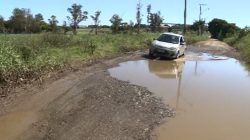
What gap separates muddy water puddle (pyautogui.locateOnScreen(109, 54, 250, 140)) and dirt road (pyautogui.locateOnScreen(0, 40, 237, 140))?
0.50 m

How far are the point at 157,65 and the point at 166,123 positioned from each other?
38.1 feet

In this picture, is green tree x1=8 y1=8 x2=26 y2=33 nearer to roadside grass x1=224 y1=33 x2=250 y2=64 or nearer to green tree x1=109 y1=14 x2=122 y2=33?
green tree x1=109 y1=14 x2=122 y2=33

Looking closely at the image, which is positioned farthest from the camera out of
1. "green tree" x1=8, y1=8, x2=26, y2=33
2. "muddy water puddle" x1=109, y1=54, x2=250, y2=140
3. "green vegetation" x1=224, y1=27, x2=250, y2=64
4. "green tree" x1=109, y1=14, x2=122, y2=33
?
"green tree" x1=8, y1=8, x2=26, y2=33

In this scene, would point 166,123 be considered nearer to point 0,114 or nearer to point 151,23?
point 0,114

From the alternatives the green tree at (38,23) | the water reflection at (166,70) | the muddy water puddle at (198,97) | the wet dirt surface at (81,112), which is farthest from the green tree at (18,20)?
the wet dirt surface at (81,112)

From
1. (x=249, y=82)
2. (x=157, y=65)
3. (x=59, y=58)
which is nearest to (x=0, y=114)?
(x=59, y=58)

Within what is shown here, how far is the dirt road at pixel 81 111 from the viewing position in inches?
304

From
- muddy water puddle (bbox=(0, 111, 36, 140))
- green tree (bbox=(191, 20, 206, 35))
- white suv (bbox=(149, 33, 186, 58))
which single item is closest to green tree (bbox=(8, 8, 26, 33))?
green tree (bbox=(191, 20, 206, 35))

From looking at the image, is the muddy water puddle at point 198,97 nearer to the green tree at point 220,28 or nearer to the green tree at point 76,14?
the green tree at point 76,14

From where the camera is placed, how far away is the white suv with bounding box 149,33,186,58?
23156 millimetres

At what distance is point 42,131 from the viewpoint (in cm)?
779

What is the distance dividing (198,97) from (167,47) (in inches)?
447

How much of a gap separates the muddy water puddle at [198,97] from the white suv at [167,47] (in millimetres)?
2127

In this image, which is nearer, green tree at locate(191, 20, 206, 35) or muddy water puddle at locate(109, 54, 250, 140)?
muddy water puddle at locate(109, 54, 250, 140)
